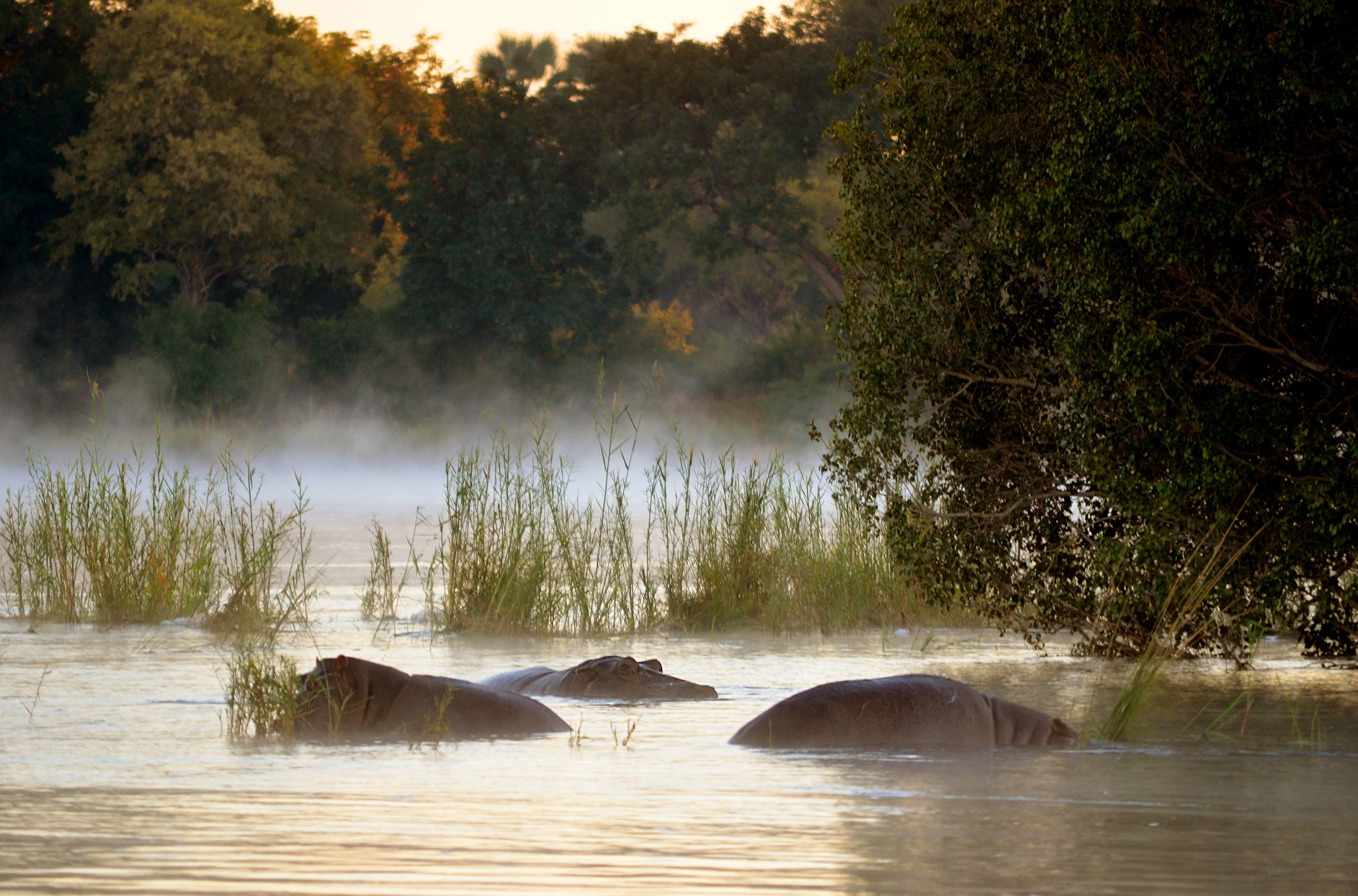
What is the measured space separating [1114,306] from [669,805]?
2.80m

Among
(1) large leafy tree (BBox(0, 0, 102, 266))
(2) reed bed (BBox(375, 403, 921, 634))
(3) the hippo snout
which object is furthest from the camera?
(1) large leafy tree (BBox(0, 0, 102, 266))

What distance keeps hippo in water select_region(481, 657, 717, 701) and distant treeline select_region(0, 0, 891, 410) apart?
22921mm

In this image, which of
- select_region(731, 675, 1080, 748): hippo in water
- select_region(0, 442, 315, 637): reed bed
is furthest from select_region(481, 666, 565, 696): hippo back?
select_region(0, 442, 315, 637): reed bed

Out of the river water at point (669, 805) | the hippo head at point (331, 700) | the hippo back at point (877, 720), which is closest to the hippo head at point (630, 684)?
the river water at point (669, 805)

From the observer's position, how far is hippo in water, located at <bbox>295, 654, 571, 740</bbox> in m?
5.71

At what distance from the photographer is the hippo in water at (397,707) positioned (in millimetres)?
5711

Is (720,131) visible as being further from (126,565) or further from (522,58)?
(126,565)

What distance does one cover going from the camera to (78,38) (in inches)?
1201

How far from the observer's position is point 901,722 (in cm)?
569

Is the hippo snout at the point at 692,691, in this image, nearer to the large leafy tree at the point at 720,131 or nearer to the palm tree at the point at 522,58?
the large leafy tree at the point at 720,131

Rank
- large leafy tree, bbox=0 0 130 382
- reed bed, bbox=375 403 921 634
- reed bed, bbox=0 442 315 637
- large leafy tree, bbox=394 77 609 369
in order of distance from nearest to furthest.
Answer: reed bed, bbox=0 442 315 637, reed bed, bbox=375 403 921 634, large leafy tree, bbox=0 0 130 382, large leafy tree, bbox=394 77 609 369

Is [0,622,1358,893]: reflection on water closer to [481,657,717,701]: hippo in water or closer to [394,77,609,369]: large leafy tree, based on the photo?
[481,657,717,701]: hippo in water

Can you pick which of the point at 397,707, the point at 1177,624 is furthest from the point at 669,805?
the point at 1177,624

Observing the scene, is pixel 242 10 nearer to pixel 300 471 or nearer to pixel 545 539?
pixel 300 471
